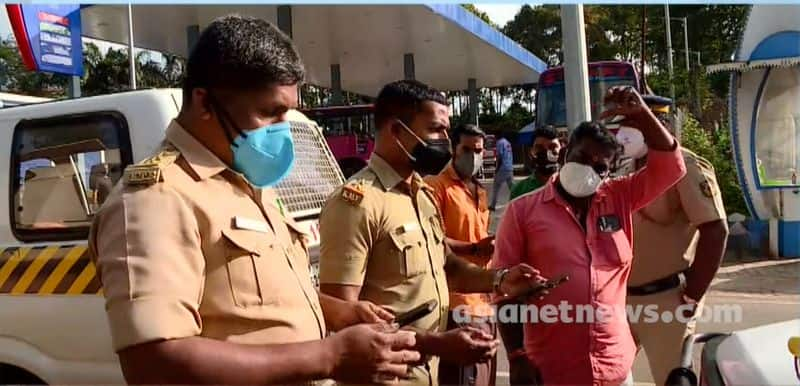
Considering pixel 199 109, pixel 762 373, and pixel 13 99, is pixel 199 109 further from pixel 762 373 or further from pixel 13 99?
pixel 13 99

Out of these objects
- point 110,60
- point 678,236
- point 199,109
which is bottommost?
point 678,236

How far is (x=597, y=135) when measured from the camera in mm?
2607

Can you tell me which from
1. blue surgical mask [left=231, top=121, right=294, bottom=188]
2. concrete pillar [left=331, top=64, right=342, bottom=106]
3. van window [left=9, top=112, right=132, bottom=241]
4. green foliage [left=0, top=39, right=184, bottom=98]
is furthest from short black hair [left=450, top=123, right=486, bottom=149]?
blue surgical mask [left=231, top=121, right=294, bottom=188]

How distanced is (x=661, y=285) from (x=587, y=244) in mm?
860

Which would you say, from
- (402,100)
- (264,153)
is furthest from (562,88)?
(264,153)

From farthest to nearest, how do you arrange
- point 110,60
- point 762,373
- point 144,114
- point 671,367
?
Answer: point 110,60 → point 671,367 → point 144,114 → point 762,373

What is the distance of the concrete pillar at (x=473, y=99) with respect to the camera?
143 inches

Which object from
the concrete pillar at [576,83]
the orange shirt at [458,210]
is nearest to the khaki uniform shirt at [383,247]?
the orange shirt at [458,210]

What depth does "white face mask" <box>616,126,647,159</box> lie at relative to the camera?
9.31ft

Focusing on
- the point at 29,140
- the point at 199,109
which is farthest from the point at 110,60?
the point at 199,109

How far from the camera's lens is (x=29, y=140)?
2918mm

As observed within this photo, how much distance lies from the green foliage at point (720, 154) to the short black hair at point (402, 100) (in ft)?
5.89

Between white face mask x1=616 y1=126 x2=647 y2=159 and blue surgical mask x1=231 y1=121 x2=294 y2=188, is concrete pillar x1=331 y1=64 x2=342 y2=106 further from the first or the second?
blue surgical mask x1=231 y1=121 x2=294 y2=188

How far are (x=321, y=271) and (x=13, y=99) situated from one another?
109 inches
